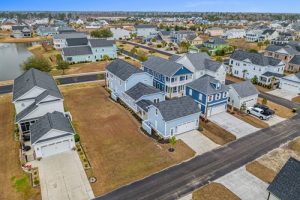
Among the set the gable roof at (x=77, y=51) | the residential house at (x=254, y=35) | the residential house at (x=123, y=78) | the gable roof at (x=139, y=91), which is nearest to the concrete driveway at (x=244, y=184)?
the gable roof at (x=139, y=91)

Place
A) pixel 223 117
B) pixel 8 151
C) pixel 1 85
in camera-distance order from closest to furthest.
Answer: pixel 8 151 < pixel 223 117 < pixel 1 85

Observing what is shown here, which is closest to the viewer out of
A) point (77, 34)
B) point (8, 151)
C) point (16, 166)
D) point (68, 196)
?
point (68, 196)

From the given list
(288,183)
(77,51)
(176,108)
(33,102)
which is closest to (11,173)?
(33,102)

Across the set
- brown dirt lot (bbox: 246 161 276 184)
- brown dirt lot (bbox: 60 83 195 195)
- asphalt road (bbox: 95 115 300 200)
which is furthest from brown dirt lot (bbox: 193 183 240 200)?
brown dirt lot (bbox: 60 83 195 195)

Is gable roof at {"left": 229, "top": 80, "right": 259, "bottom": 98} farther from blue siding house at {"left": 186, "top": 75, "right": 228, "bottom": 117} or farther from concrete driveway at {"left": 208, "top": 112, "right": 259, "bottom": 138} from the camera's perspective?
concrete driveway at {"left": 208, "top": 112, "right": 259, "bottom": 138}

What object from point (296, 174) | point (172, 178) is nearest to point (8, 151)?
point (172, 178)

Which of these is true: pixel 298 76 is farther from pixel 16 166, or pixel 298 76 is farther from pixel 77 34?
pixel 77 34

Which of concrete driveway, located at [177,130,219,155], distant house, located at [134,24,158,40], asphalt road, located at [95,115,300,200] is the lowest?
asphalt road, located at [95,115,300,200]
